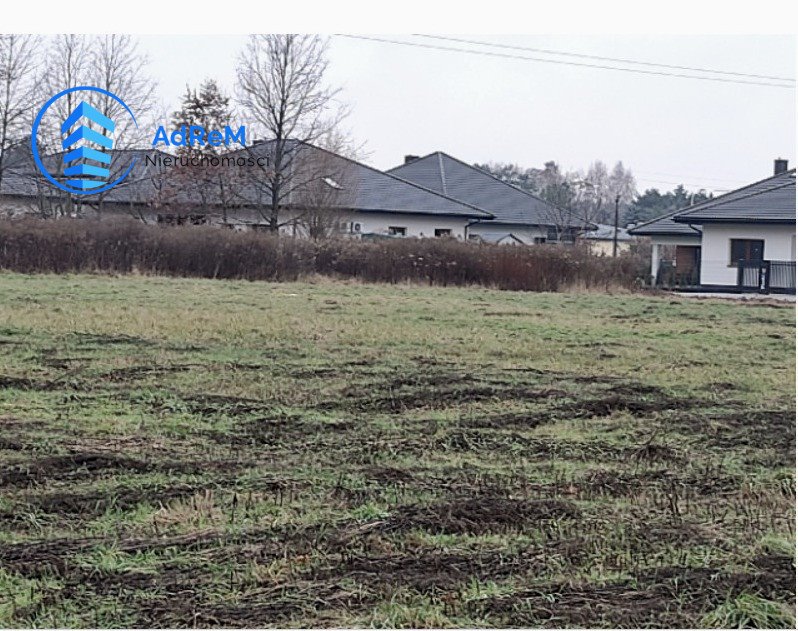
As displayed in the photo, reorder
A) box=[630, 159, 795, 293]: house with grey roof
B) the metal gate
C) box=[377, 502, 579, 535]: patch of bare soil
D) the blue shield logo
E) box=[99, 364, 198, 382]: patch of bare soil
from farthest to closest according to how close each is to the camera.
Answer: box=[630, 159, 795, 293]: house with grey roof < the metal gate < the blue shield logo < box=[99, 364, 198, 382]: patch of bare soil < box=[377, 502, 579, 535]: patch of bare soil

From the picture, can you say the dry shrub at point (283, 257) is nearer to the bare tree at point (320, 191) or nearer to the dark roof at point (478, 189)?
the bare tree at point (320, 191)

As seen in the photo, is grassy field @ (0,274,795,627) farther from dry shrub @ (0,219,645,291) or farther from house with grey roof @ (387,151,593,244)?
house with grey roof @ (387,151,593,244)

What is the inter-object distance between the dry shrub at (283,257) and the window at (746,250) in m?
9.25

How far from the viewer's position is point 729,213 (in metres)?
34.0

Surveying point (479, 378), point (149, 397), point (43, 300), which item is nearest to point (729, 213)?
point (43, 300)

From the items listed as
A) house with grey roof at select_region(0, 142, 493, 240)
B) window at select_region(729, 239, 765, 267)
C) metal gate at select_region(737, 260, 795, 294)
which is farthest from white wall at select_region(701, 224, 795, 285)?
house with grey roof at select_region(0, 142, 493, 240)

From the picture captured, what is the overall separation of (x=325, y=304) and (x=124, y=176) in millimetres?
14120

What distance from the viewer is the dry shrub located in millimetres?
23719

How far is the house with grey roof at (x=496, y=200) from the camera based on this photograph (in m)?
45.6

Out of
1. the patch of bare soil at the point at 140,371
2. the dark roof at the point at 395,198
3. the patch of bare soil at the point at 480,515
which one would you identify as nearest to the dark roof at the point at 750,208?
the dark roof at the point at 395,198

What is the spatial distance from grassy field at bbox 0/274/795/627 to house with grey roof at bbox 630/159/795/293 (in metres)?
21.3

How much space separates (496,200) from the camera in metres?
46.7

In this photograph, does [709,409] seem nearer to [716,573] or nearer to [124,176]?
[716,573]

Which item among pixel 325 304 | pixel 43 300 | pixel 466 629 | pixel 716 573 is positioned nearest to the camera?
pixel 466 629
